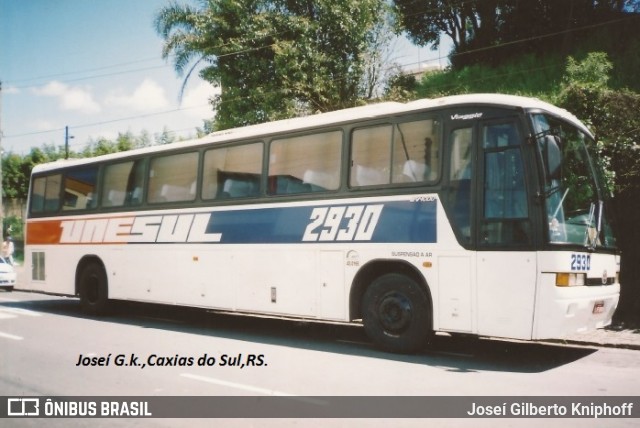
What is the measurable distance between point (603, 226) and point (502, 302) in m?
2.11

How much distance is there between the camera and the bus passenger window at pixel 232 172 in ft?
32.2

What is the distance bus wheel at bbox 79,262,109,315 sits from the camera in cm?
1250

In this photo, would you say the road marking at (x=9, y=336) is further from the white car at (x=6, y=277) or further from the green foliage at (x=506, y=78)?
the green foliage at (x=506, y=78)

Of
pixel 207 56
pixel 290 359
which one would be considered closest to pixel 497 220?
pixel 290 359

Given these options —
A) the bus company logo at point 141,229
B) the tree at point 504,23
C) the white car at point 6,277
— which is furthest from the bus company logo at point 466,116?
the tree at point 504,23

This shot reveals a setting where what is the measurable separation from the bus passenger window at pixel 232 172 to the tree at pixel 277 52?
1011cm

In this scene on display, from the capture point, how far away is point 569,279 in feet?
22.3

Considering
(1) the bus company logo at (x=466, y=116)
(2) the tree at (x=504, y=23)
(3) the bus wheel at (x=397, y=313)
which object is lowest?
(3) the bus wheel at (x=397, y=313)

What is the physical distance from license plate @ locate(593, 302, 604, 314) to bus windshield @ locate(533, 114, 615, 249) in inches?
30.1

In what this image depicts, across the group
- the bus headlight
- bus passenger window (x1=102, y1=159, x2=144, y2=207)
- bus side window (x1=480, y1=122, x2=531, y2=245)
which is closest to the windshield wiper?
the bus headlight

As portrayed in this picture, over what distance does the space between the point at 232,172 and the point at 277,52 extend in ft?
36.2

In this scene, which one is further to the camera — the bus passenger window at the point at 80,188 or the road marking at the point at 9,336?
the bus passenger window at the point at 80,188

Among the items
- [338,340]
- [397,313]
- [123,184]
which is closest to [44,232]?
[123,184]

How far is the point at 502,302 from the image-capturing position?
6961mm
